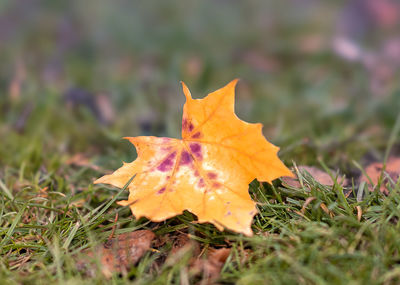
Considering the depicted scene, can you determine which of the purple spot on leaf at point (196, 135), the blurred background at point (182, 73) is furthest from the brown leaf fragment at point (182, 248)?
the blurred background at point (182, 73)

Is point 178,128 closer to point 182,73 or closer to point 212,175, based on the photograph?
point 182,73

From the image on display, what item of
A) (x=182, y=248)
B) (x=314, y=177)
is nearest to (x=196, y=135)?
(x=182, y=248)

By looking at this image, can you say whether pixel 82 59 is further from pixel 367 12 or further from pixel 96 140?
pixel 367 12

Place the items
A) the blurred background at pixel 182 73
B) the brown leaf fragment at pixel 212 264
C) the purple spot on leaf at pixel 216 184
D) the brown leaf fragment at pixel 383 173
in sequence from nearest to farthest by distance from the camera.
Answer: the brown leaf fragment at pixel 212 264 < the purple spot on leaf at pixel 216 184 < the brown leaf fragment at pixel 383 173 < the blurred background at pixel 182 73

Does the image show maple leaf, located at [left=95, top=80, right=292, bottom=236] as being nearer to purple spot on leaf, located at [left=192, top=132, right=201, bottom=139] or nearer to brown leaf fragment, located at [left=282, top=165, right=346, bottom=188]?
purple spot on leaf, located at [left=192, top=132, right=201, bottom=139]

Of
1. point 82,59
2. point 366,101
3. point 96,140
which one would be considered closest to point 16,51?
point 82,59

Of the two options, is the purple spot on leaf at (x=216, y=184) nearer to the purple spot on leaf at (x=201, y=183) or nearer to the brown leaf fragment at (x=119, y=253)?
the purple spot on leaf at (x=201, y=183)
